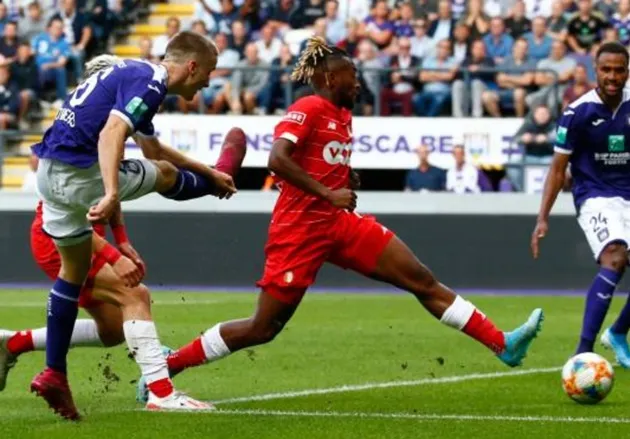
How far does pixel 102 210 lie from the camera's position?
26.9ft

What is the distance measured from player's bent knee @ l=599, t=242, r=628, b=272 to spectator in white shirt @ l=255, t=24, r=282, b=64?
40.2 feet

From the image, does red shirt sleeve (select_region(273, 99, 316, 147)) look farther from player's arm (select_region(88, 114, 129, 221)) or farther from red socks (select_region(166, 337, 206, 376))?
player's arm (select_region(88, 114, 129, 221))

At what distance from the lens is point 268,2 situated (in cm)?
2419

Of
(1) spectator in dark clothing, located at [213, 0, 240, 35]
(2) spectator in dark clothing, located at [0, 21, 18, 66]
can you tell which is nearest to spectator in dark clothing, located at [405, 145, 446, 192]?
(1) spectator in dark clothing, located at [213, 0, 240, 35]

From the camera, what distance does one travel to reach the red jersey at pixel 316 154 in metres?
9.74

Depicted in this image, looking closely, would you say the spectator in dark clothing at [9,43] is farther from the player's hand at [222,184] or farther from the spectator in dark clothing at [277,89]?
the player's hand at [222,184]

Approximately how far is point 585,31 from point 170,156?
13.5 m

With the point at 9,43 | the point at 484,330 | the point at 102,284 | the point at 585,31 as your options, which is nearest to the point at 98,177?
the point at 102,284

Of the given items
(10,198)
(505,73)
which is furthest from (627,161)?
(10,198)

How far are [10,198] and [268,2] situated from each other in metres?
4.96

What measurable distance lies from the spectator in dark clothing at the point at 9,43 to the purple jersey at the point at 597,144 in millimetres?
13691

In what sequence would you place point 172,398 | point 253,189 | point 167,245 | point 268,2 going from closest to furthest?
point 172,398 < point 167,245 < point 253,189 < point 268,2

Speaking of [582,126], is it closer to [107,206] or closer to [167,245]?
[107,206]

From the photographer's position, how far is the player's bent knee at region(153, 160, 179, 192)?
29.7 feet
